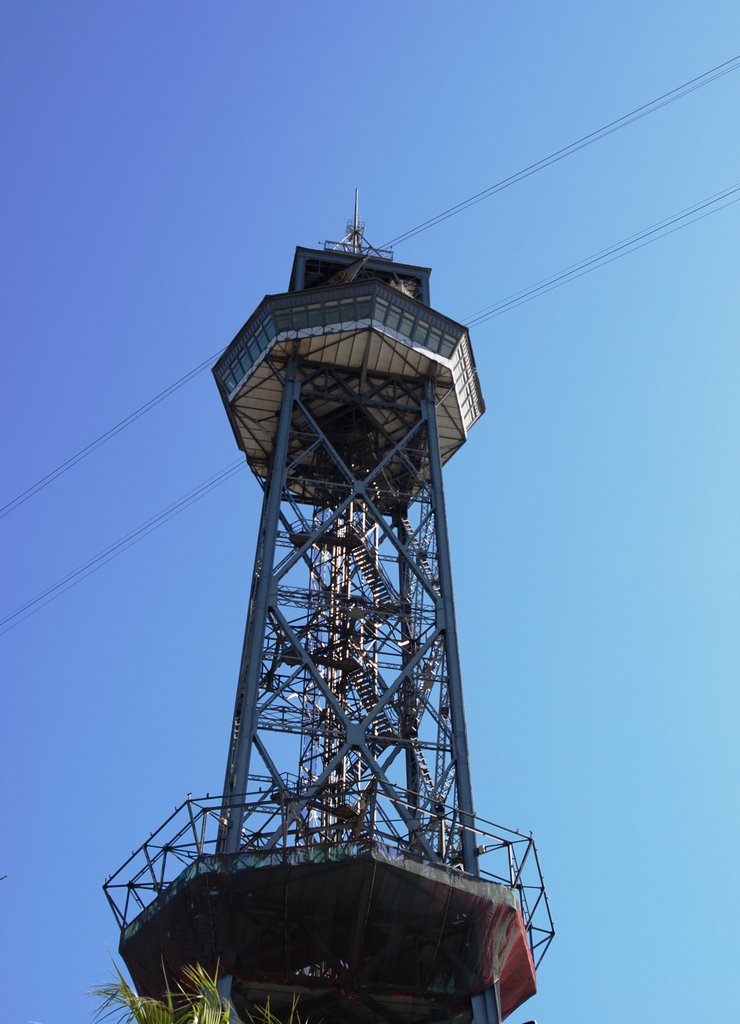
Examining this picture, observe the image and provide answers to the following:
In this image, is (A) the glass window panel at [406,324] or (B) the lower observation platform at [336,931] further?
(A) the glass window panel at [406,324]

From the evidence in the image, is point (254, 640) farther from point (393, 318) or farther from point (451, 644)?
point (393, 318)

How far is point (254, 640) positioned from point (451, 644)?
18.5 ft

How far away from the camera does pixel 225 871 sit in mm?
27719

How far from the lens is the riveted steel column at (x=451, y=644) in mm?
31875

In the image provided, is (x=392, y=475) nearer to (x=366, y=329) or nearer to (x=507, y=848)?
(x=366, y=329)

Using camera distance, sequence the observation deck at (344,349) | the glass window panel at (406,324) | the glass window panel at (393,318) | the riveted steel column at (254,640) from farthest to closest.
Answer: the glass window panel at (406,324) → the glass window panel at (393,318) → the observation deck at (344,349) → the riveted steel column at (254,640)

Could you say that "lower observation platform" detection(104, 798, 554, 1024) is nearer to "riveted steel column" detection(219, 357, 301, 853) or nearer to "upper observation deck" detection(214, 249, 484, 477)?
"riveted steel column" detection(219, 357, 301, 853)

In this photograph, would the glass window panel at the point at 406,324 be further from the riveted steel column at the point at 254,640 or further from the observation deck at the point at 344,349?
the riveted steel column at the point at 254,640

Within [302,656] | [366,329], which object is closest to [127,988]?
[302,656]

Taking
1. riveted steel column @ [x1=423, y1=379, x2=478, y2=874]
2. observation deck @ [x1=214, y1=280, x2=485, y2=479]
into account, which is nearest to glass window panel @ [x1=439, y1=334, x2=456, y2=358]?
observation deck @ [x1=214, y1=280, x2=485, y2=479]

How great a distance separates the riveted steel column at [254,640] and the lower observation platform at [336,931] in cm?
220

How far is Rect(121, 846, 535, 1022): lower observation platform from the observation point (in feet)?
90.3

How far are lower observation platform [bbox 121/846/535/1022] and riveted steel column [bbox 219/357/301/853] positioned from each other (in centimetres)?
220

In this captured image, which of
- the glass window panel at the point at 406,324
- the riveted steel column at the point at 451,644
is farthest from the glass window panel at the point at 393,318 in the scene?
the riveted steel column at the point at 451,644
